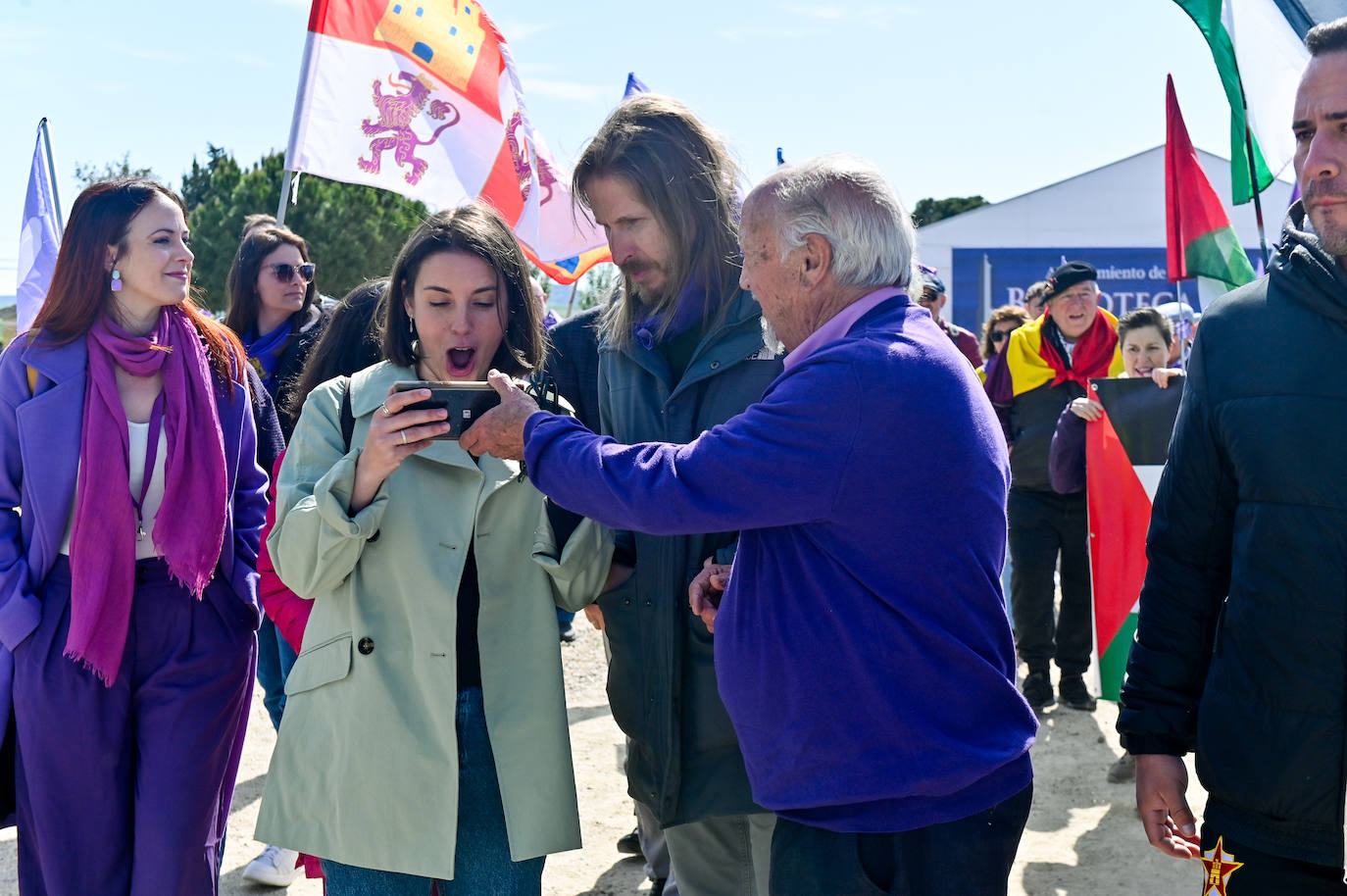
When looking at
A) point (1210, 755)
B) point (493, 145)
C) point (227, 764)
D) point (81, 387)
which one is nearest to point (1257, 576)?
point (1210, 755)

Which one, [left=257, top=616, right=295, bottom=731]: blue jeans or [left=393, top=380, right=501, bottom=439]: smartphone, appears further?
[left=257, top=616, right=295, bottom=731]: blue jeans

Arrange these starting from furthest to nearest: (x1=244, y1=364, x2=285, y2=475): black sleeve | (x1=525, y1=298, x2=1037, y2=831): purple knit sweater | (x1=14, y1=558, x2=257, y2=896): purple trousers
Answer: (x1=244, y1=364, x2=285, y2=475): black sleeve, (x1=14, y1=558, x2=257, y2=896): purple trousers, (x1=525, y1=298, x2=1037, y2=831): purple knit sweater

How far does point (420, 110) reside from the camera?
6.42m

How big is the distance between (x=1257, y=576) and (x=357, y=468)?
5.56 feet

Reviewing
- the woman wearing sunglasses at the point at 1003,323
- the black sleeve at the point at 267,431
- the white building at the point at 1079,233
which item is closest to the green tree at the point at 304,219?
the white building at the point at 1079,233

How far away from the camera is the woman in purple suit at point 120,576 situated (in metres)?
2.96

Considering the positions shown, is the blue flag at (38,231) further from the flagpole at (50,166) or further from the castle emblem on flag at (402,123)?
the castle emblem on flag at (402,123)

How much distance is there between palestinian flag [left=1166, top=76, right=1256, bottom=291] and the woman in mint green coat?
3499mm

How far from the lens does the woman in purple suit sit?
2.96 m

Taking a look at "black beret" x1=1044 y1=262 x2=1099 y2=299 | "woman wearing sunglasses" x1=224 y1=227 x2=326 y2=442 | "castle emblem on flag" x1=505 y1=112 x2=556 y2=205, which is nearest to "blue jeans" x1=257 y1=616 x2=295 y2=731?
"woman wearing sunglasses" x1=224 y1=227 x2=326 y2=442

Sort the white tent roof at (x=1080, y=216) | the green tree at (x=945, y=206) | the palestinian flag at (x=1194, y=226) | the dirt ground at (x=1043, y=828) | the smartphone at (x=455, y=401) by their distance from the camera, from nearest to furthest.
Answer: the smartphone at (x=455, y=401) < the dirt ground at (x=1043, y=828) < the palestinian flag at (x=1194, y=226) < the white tent roof at (x=1080, y=216) < the green tree at (x=945, y=206)

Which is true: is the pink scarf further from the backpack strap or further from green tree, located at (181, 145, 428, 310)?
Answer: green tree, located at (181, 145, 428, 310)

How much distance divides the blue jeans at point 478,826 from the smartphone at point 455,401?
2.01 feet

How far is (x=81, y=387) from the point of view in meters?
3.12
